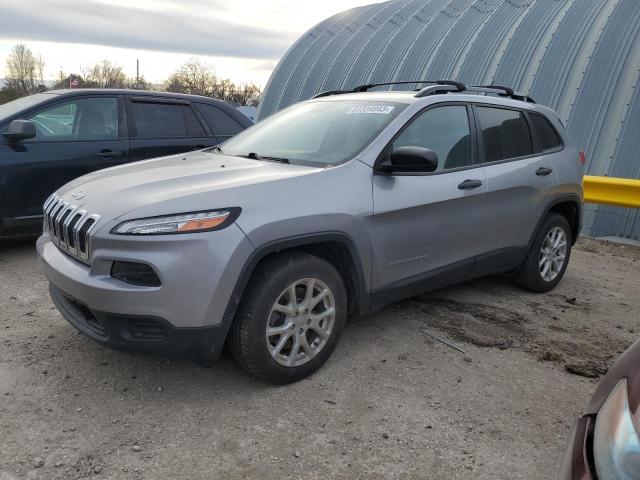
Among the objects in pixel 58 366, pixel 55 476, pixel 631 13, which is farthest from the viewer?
pixel 631 13

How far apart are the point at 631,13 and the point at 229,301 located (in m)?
10.5

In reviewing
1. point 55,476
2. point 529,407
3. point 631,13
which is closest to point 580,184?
point 529,407

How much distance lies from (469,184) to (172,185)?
2204mm

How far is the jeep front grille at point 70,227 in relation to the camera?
2973mm

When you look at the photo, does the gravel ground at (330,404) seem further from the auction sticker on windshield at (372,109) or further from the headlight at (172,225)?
the auction sticker on windshield at (372,109)

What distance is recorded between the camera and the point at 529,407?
10.6 feet

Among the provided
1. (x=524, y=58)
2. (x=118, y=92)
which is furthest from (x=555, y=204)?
(x=524, y=58)

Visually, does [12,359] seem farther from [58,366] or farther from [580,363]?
[580,363]

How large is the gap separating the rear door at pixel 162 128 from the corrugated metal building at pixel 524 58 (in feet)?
20.0

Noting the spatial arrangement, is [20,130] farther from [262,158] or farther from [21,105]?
[262,158]

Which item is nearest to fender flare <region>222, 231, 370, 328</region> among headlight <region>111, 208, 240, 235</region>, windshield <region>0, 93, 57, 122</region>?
headlight <region>111, 208, 240, 235</region>

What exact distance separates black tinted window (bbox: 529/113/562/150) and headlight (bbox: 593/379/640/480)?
3.74 m

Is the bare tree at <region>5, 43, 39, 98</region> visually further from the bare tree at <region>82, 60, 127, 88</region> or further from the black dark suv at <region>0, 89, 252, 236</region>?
the black dark suv at <region>0, 89, 252, 236</region>

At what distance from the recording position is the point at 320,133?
13.1 feet
